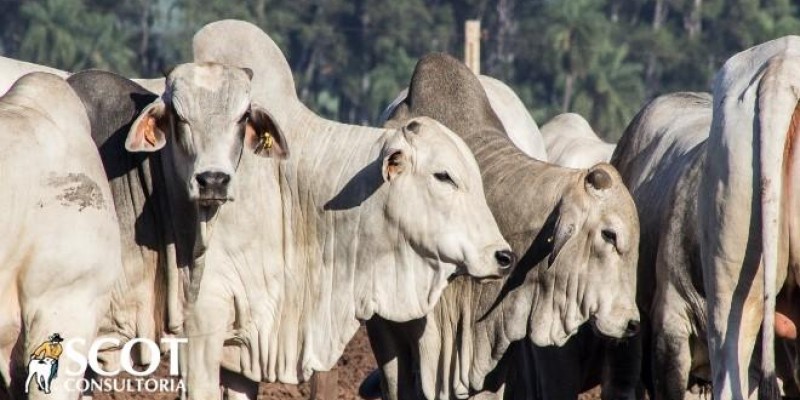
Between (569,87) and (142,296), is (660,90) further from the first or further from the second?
(142,296)

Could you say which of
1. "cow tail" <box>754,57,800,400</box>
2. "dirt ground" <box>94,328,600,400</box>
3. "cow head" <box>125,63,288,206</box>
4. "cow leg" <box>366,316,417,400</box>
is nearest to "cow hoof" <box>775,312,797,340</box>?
"cow tail" <box>754,57,800,400</box>

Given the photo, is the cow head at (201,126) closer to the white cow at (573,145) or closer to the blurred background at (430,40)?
the white cow at (573,145)

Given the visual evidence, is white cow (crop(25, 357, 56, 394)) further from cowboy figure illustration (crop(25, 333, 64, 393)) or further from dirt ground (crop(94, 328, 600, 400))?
dirt ground (crop(94, 328, 600, 400))

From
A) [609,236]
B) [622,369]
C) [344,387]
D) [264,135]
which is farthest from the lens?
[344,387]

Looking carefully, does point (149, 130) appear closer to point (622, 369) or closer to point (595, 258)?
point (595, 258)

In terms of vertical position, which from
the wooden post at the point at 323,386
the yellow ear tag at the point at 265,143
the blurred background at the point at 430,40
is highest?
the yellow ear tag at the point at 265,143

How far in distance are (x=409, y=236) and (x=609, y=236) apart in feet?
2.73

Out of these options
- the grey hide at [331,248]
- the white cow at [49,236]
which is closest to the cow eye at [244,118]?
the grey hide at [331,248]

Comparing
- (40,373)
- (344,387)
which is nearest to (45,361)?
(40,373)

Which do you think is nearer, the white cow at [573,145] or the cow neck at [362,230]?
the cow neck at [362,230]

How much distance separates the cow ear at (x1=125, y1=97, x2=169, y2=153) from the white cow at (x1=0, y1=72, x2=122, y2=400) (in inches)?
20.0

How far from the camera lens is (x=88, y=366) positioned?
26.9ft

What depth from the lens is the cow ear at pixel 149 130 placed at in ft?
25.5

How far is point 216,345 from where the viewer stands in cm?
824
